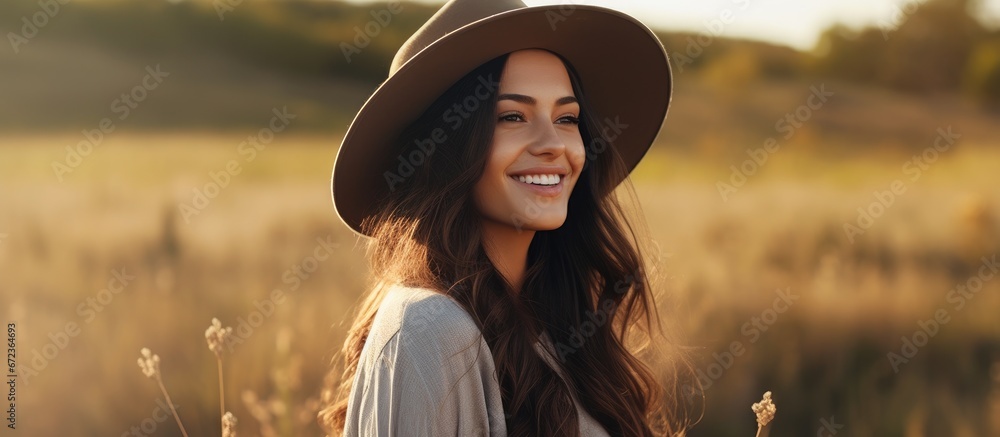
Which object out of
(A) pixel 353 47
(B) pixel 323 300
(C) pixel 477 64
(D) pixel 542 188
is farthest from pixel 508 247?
(A) pixel 353 47

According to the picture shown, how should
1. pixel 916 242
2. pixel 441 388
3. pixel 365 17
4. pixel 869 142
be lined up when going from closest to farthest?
pixel 441 388, pixel 916 242, pixel 869 142, pixel 365 17

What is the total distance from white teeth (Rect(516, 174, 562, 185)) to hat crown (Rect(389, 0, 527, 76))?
355 mm

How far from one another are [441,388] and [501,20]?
764 millimetres

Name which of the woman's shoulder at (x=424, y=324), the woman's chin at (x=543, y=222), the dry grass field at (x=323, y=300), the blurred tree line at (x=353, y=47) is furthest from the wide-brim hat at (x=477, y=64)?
the blurred tree line at (x=353, y=47)

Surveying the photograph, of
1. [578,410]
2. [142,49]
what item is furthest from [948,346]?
[142,49]

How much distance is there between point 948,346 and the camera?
650 centimetres

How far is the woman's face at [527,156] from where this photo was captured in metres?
2.04

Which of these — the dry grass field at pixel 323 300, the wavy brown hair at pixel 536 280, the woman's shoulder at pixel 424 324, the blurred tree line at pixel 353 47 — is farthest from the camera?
the blurred tree line at pixel 353 47

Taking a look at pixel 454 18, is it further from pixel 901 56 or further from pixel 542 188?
pixel 901 56

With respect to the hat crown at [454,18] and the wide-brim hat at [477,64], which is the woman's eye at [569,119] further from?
the hat crown at [454,18]

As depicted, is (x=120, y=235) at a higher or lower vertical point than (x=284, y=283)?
higher

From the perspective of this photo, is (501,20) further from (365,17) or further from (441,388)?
(365,17)

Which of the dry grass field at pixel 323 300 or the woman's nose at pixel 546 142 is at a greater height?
the woman's nose at pixel 546 142

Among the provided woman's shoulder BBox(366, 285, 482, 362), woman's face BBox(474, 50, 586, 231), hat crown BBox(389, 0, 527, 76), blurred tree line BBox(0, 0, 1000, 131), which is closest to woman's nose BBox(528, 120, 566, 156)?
woman's face BBox(474, 50, 586, 231)
